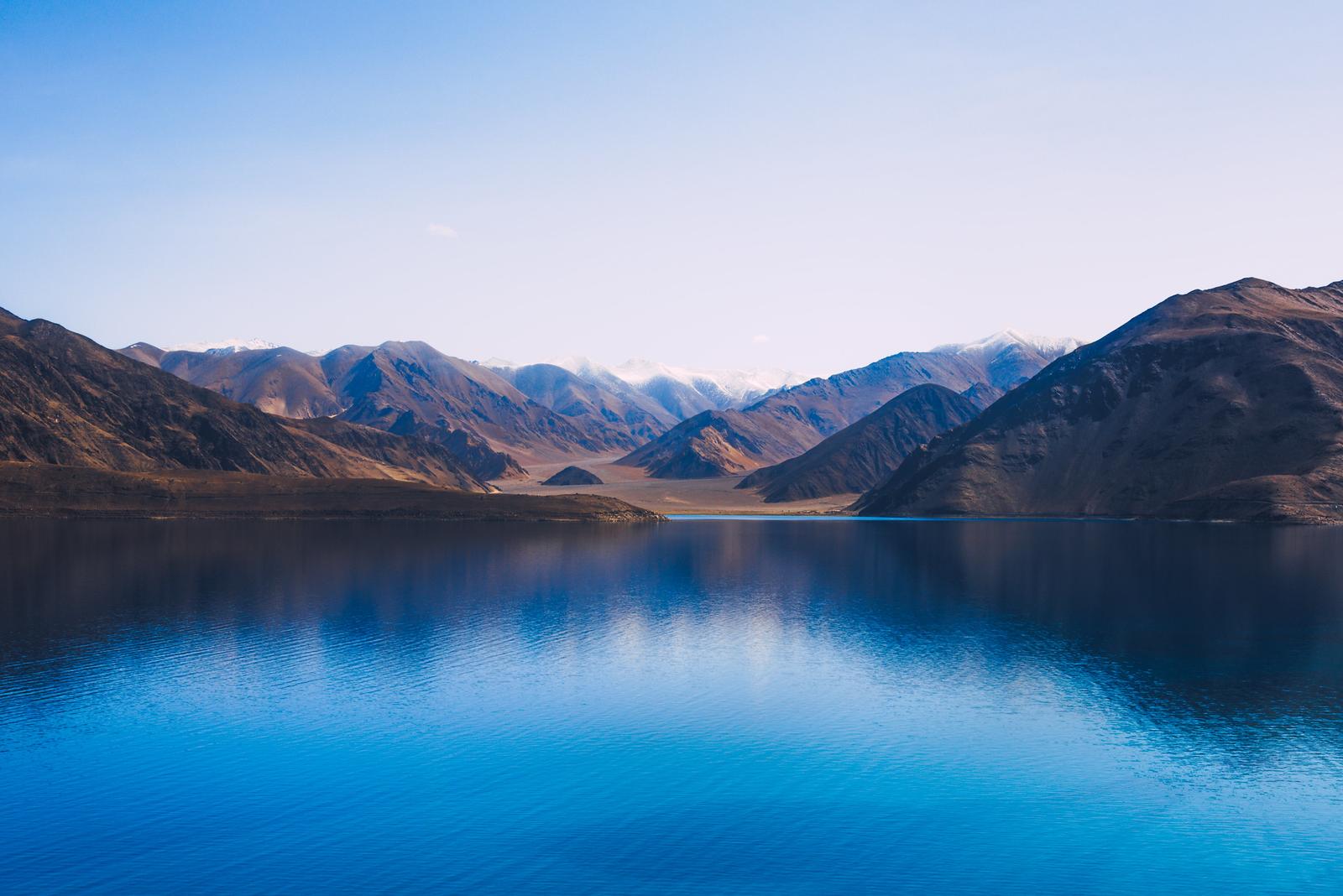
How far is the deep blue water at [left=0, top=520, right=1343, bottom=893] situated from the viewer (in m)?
36.3

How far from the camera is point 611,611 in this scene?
99.0 m

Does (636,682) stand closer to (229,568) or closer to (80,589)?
(80,589)

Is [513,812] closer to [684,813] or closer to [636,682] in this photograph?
[684,813]

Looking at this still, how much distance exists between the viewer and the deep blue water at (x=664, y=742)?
36.3 metres

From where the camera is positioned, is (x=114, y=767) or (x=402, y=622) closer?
(x=114, y=767)

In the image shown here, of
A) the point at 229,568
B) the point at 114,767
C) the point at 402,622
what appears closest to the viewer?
the point at 114,767

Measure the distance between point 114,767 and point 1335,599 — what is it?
112 m

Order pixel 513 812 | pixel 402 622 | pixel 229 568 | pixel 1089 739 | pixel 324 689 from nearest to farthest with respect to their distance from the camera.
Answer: pixel 513 812
pixel 1089 739
pixel 324 689
pixel 402 622
pixel 229 568

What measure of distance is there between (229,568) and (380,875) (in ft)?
345

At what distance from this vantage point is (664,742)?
5197 cm

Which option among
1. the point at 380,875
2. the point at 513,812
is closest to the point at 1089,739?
the point at 513,812

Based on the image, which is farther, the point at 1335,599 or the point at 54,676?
the point at 1335,599

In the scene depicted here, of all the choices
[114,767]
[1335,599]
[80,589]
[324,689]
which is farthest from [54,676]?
[1335,599]

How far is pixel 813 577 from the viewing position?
133375mm
